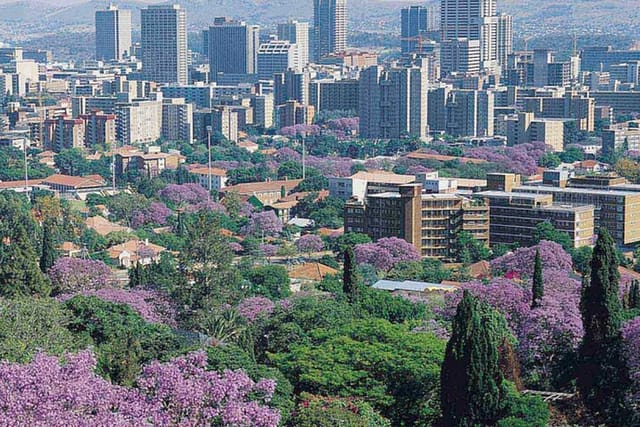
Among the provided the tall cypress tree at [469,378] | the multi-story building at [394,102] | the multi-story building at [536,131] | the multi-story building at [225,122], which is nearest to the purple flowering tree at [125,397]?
the tall cypress tree at [469,378]

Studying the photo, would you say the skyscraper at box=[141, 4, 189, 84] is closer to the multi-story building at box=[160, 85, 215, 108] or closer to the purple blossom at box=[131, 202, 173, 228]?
the multi-story building at box=[160, 85, 215, 108]

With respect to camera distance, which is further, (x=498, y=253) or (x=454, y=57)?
(x=454, y=57)

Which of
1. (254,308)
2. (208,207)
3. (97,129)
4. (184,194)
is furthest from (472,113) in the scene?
(254,308)

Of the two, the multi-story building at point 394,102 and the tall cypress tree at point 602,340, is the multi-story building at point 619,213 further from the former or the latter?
the multi-story building at point 394,102

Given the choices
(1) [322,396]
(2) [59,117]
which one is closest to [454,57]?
(2) [59,117]

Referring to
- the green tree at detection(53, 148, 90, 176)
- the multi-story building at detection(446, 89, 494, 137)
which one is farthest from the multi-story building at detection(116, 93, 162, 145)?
the multi-story building at detection(446, 89, 494, 137)

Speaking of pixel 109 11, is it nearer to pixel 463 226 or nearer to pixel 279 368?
pixel 463 226
